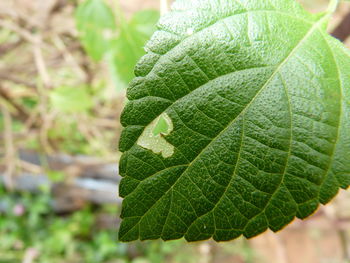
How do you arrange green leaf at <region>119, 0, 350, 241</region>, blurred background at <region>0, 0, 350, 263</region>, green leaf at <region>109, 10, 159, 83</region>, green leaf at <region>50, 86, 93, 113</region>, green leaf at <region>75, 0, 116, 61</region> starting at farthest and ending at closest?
blurred background at <region>0, 0, 350, 263</region>
green leaf at <region>50, 86, 93, 113</region>
green leaf at <region>75, 0, 116, 61</region>
green leaf at <region>109, 10, 159, 83</region>
green leaf at <region>119, 0, 350, 241</region>

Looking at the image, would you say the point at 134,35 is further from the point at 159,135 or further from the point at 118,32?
the point at 159,135

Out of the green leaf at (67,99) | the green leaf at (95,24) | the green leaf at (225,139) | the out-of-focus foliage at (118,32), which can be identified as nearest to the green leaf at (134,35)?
the out-of-focus foliage at (118,32)

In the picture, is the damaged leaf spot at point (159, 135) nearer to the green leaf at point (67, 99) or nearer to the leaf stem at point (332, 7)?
the leaf stem at point (332, 7)

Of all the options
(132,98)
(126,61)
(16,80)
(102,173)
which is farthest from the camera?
(102,173)

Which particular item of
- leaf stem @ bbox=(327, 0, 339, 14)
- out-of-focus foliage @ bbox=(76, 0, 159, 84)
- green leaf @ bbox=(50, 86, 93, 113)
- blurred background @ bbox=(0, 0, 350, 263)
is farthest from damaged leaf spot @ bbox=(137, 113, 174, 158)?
blurred background @ bbox=(0, 0, 350, 263)

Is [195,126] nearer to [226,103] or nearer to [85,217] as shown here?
[226,103]

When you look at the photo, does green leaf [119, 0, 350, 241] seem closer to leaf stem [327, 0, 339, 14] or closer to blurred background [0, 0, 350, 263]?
leaf stem [327, 0, 339, 14]

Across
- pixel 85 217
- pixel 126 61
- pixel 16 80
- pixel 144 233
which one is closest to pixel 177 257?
pixel 85 217
